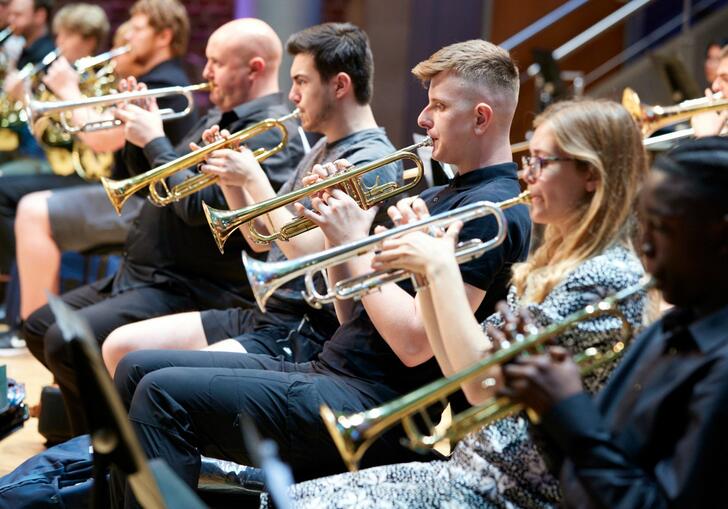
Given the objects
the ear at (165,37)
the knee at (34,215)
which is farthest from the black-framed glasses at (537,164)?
the knee at (34,215)

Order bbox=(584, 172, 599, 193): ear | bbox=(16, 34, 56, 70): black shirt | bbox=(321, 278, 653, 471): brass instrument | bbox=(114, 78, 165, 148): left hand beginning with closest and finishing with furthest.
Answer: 1. bbox=(321, 278, 653, 471): brass instrument
2. bbox=(584, 172, 599, 193): ear
3. bbox=(114, 78, 165, 148): left hand
4. bbox=(16, 34, 56, 70): black shirt

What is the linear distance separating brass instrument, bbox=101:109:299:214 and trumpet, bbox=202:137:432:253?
0.38 meters

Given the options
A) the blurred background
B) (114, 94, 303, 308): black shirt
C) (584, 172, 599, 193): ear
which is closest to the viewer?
(584, 172, 599, 193): ear

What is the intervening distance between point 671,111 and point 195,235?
1.88 meters

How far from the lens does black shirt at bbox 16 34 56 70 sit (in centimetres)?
584

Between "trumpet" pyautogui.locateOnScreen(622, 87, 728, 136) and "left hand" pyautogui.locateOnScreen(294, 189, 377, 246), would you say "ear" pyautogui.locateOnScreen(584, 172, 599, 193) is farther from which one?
"trumpet" pyautogui.locateOnScreen(622, 87, 728, 136)

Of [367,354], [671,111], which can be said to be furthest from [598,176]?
[671,111]

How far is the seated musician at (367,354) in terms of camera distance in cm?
255

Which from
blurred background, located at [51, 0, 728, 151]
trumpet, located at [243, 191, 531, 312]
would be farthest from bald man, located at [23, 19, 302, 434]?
blurred background, located at [51, 0, 728, 151]

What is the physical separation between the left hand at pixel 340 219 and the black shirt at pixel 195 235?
1086 mm

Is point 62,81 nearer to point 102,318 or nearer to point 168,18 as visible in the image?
point 168,18

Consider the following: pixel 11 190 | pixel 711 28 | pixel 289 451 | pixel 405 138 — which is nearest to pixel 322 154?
pixel 289 451

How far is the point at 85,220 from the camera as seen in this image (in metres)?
4.96

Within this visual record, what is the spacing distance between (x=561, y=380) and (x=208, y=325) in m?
2.05
